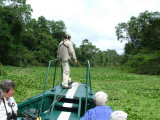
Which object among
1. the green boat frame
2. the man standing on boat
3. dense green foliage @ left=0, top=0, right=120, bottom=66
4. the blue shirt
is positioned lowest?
the green boat frame

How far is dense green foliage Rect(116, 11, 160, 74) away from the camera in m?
24.2

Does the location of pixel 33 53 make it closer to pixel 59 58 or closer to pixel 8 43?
pixel 8 43

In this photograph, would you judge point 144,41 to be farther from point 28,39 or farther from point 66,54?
point 66,54

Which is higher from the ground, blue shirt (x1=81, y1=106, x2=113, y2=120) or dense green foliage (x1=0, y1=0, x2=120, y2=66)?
dense green foliage (x1=0, y1=0, x2=120, y2=66)

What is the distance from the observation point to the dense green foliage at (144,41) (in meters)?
24.2

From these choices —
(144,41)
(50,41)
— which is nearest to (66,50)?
(144,41)

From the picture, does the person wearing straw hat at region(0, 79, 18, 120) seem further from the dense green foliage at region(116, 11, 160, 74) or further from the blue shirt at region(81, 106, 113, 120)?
the dense green foliage at region(116, 11, 160, 74)

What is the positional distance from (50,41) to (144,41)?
759 inches

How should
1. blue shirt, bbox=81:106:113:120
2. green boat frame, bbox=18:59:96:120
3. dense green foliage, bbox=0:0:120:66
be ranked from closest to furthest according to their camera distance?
blue shirt, bbox=81:106:113:120
green boat frame, bbox=18:59:96:120
dense green foliage, bbox=0:0:120:66

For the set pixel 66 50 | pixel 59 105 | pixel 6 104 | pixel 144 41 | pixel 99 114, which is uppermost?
pixel 144 41

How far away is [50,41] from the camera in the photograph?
133 ft

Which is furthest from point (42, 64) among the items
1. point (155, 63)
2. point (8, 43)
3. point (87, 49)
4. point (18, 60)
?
point (155, 63)

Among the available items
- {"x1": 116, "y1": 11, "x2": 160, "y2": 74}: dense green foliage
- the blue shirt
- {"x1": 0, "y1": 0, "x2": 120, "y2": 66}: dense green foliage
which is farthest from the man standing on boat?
{"x1": 0, "y1": 0, "x2": 120, "y2": 66}: dense green foliage

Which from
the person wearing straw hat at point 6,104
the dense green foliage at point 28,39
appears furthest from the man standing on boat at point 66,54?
the dense green foliage at point 28,39
